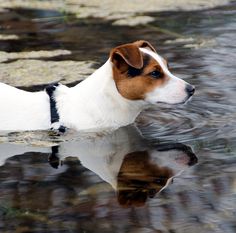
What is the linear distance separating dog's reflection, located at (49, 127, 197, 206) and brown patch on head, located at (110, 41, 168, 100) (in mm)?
433

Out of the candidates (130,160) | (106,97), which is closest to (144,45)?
(106,97)

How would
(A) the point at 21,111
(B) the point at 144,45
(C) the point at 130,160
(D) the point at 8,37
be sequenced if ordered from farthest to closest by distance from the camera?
(D) the point at 8,37 → (B) the point at 144,45 → (A) the point at 21,111 → (C) the point at 130,160

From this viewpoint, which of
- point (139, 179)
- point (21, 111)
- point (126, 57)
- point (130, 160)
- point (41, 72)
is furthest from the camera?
point (41, 72)

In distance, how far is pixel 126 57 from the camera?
6.25 meters

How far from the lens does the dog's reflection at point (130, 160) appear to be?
5.32 m

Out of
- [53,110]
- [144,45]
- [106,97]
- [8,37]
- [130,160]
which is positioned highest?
[144,45]

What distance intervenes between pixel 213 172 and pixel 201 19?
254 inches

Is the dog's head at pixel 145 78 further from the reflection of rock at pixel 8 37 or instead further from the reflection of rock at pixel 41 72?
the reflection of rock at pixel 8 37

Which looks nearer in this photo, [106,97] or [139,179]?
[139,179]

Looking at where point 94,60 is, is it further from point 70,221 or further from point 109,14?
point 70,221

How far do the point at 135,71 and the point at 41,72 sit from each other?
274 cm

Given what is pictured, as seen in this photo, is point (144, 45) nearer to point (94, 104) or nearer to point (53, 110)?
point (94, 104)

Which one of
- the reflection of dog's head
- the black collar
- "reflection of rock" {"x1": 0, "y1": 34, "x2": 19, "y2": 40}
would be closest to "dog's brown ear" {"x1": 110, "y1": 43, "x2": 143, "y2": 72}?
the black collar

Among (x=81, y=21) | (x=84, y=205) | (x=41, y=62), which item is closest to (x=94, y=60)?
(x=41, y=62)
